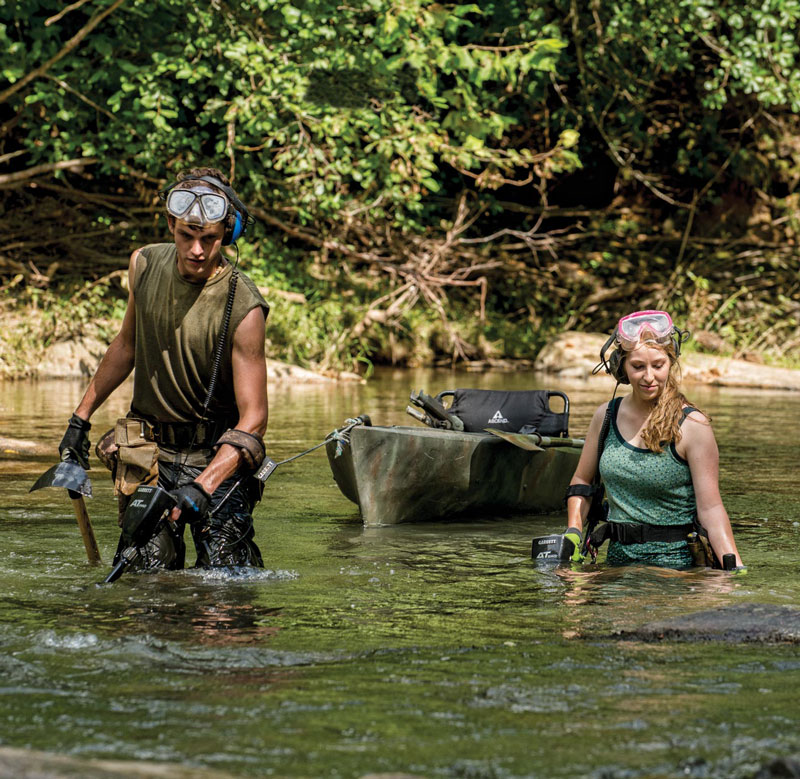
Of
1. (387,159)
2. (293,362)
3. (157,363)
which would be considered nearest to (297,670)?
(157,363)

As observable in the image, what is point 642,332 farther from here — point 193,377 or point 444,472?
point 444,472

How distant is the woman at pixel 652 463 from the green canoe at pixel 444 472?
1.85m

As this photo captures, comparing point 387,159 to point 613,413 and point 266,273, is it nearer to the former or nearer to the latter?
point 266,273

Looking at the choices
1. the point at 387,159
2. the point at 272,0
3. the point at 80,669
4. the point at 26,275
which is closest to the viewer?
the point at 80,669

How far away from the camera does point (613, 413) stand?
5750 millimetres

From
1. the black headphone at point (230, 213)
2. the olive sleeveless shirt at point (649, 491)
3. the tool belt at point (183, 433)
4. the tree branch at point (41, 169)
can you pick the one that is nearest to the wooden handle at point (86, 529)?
the tool belt at point (183, 433)

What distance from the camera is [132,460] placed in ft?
17.1

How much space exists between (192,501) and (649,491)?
1921mm

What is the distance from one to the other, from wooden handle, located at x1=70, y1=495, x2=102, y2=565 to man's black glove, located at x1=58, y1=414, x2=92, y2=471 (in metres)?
0.20

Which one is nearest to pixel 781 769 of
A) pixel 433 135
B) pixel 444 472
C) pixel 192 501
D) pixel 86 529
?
pixel 192 501

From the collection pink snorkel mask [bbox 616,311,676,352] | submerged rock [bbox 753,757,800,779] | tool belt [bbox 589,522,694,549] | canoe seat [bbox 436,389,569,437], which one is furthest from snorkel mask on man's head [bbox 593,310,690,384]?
canoe seat [bbox 436,389,569,437]

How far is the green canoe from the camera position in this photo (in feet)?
24.4

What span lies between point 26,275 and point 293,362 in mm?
3970

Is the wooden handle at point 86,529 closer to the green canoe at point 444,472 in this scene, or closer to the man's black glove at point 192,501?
the man's black glove at point 192,501
